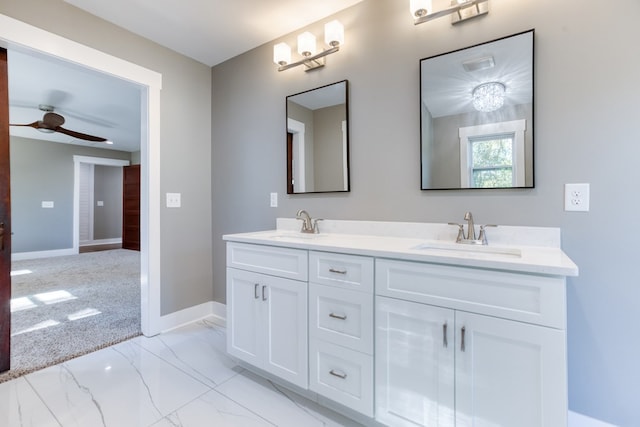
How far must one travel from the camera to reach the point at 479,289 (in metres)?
1.09

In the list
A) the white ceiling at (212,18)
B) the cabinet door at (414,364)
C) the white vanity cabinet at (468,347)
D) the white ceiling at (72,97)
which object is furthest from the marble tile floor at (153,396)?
the white ceiling at (212,18)

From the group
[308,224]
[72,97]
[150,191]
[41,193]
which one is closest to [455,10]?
[308,224]

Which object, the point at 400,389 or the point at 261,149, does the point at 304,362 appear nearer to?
the point at 400,389

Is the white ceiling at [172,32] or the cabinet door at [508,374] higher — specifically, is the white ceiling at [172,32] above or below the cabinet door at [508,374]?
above

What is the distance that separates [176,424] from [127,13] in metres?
2.58

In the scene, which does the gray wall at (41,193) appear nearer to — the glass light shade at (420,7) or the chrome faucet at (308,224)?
the chrome faucet at (308,224)

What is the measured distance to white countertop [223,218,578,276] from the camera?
3.40 feet

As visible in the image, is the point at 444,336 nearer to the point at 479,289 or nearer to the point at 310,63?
the point at 479,289

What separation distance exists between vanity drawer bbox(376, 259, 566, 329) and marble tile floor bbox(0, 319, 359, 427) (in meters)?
0.80

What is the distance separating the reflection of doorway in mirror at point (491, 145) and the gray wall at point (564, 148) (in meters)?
0.07

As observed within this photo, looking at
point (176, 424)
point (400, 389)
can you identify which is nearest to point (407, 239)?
point (400, 389)

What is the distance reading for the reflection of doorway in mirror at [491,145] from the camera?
146 centimetres

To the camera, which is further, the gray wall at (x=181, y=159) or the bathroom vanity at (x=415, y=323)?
the gray wall at (x=181, y=159)

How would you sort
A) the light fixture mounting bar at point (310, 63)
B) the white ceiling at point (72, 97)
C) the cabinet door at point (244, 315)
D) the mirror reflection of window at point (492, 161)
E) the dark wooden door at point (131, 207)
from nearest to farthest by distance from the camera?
the mirror reflection of window at point (492, 161)
the cabinet door at point (244, 315)
the light fixture mounting bar at point (310, 63)
the white ceiling at point (72, 97)
the dark wooden door at point (131, 207)
